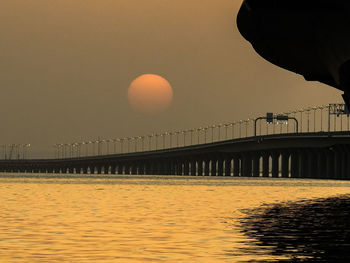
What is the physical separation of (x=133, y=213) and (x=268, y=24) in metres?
11.7

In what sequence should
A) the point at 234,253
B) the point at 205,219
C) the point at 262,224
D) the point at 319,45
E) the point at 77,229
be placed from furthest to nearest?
Result: the point at 319,45 < the point at 205,219 < the point at 262,224 < the point at 77,229 < the point at 234,253

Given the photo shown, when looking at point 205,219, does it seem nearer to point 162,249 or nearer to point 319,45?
point 319,45

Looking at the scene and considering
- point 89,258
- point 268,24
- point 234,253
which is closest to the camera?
point 89,258

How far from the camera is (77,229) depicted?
3806 cm

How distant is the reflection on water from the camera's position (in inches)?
1075

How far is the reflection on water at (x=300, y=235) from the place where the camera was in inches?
1075

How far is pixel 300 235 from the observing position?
35.3m

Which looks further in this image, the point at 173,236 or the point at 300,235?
the point at 300,235

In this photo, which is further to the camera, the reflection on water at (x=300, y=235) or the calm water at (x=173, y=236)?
the reflection on water at (x=300, y=235)

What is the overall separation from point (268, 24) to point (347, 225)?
40.2 feet

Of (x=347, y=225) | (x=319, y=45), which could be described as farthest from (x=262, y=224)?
(x=319, y=45)

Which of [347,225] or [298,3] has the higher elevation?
[298,3]

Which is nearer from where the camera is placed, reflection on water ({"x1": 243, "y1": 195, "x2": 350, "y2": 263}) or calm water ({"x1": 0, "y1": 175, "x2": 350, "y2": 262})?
calm water ({"x1": 0, "y1": 175, "x2": 350, "y2": 262})

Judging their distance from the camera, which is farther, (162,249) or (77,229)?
(77,229)
